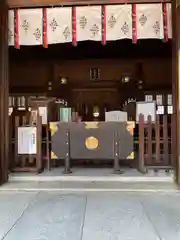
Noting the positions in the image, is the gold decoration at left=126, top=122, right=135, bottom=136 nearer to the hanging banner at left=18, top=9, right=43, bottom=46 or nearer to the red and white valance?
the red and white valance

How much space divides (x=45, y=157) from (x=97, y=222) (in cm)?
367

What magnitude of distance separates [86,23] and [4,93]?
A: 2.15m

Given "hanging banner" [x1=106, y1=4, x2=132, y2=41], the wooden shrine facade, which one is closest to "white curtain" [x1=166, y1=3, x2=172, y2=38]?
the wooden shrine facade

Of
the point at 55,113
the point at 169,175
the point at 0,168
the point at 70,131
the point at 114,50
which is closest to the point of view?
the point at 0,168

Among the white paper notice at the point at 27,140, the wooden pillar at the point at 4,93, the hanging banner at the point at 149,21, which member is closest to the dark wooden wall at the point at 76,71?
the white paper notice at the point at 27,140

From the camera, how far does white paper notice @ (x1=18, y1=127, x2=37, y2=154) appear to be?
7496 millimetres

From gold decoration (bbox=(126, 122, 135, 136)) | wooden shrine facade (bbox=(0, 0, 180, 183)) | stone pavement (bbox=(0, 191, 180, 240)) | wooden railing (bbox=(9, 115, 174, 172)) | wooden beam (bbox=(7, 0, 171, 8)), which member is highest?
wooden beam (bbox=(7, 0, 171, 8))

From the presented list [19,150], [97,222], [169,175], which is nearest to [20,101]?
[19,150]

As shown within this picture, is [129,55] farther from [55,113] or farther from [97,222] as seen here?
[97,222]

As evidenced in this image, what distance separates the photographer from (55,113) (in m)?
9.41

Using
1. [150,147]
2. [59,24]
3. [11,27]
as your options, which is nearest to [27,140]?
[11,27]

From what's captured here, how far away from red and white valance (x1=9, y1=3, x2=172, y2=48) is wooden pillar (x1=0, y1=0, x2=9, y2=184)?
358 millimetres

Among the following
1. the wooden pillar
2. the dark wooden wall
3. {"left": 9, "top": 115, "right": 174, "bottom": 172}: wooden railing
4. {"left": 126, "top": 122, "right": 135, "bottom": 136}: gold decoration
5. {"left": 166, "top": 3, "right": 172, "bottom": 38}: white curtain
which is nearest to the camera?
the wooden pillar

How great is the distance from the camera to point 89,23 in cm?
694
